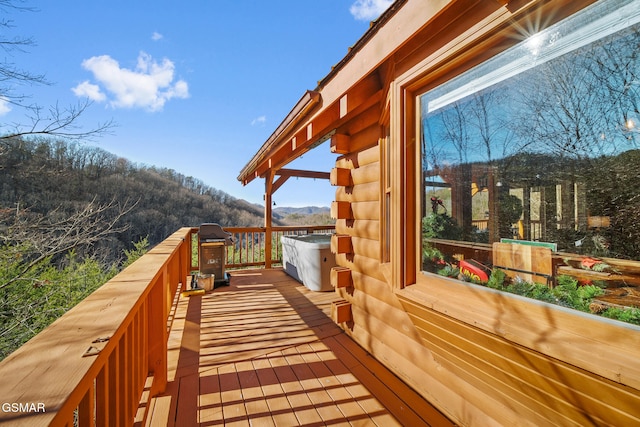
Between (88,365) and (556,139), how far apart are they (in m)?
1.54

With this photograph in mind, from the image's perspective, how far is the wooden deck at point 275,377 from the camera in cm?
171

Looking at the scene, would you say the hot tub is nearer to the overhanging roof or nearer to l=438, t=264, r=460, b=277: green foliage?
the overhanging roof

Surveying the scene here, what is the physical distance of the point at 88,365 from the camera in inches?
25.7

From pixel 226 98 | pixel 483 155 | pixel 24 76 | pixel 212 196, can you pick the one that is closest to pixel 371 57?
pixel 483 155

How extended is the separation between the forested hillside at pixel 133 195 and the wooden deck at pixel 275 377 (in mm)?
6321

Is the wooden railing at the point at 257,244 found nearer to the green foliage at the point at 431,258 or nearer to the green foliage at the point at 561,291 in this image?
the green foliage at the point at 431,258

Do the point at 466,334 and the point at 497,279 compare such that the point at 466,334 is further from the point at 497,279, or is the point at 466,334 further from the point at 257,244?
the point at 257,244

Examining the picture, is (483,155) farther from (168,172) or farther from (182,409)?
(168,172)

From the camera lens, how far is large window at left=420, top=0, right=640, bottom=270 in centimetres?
78

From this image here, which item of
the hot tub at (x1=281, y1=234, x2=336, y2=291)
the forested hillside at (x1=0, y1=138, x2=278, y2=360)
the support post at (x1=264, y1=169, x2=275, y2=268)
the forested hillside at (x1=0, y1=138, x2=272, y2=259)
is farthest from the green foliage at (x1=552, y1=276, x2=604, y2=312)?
the forested hillside at (x1=0, y1=138, x2=272, y2=259)

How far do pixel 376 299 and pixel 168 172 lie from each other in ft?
102

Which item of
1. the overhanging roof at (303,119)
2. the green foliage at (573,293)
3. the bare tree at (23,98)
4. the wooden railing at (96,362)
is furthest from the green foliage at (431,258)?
the bare tree at (23,98)

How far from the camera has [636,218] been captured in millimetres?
769

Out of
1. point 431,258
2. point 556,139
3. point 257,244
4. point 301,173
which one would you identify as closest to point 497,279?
point 431,258
